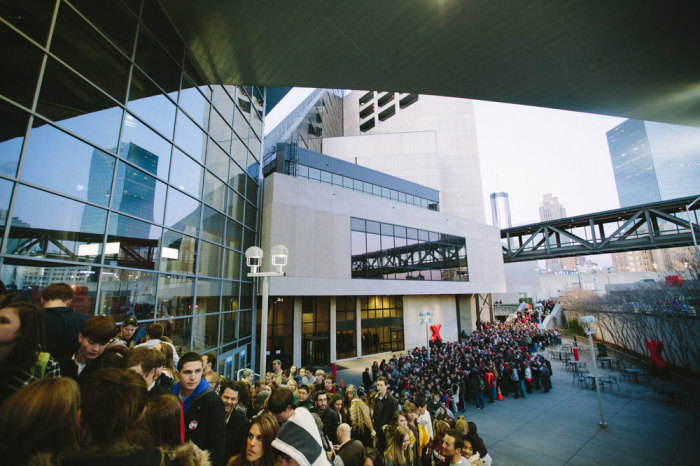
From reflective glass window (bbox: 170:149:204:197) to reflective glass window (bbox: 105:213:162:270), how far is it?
1.78 meters

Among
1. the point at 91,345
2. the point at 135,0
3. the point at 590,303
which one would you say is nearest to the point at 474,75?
the point at 135,0

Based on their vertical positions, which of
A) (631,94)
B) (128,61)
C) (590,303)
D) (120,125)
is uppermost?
(631,94)

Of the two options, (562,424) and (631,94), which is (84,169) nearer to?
(562,424)

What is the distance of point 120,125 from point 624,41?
14660 millimetres

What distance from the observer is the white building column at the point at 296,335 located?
20.3m

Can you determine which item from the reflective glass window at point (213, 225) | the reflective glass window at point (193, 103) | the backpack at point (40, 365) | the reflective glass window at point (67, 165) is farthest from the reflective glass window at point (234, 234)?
the backpack at point (40, 365)

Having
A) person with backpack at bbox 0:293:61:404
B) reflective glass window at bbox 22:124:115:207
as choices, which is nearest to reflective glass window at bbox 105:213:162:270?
reflective glass window at bbox 22:124:115:207

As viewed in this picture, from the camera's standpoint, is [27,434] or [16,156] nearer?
[27,434]

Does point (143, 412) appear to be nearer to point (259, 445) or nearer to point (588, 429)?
point (259, 445)

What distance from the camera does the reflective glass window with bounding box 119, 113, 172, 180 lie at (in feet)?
23.7

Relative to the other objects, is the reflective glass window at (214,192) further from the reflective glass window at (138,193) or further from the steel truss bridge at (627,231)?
the steel truss bridge at (627,231)

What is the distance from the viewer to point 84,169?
6.14m

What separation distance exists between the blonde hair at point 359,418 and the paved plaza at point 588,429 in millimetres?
6046

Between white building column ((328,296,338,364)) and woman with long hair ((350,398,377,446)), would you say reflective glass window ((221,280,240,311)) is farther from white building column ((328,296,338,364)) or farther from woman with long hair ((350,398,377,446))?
white building column ((328,296,338,364))
